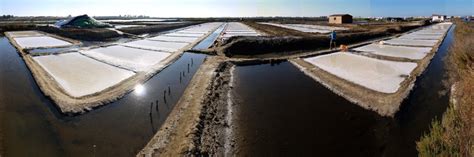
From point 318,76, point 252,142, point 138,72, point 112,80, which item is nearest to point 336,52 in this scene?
point 318,76

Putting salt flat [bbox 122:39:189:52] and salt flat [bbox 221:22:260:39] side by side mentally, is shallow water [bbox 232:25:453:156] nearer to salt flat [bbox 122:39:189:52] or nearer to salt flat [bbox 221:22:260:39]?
salt flat [bbox 122:39:189:52]

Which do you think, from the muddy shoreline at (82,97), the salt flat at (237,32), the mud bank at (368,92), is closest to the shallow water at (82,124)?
the muddy shoreline at (82,97)

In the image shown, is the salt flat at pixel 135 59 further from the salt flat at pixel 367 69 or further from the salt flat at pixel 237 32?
the salt flat at pixel 237 32

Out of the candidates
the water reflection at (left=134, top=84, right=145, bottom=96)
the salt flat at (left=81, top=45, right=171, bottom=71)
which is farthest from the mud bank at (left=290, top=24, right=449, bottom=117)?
the salt flat at (left=81, top=45, right=171, bottom=71)

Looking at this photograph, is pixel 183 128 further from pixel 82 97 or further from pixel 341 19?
pixel 341 19

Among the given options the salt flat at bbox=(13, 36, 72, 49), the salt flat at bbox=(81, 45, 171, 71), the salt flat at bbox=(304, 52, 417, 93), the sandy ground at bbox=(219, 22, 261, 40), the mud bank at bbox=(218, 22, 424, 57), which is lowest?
the salt flat at bbox=(304, 52, 417, 93)

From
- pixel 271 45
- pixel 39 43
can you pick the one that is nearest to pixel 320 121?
pixel 271 45
